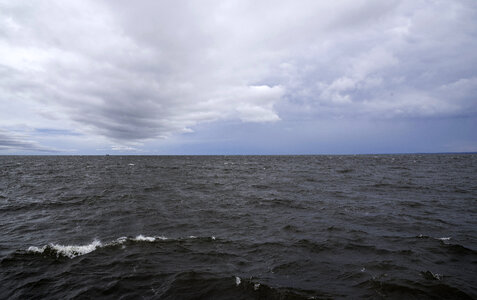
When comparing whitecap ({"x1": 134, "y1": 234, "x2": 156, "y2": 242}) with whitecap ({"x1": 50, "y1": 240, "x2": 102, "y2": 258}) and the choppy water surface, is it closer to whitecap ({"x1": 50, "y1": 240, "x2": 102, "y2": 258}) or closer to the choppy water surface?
the choppy water surface

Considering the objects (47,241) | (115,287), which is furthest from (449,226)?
(47,241)

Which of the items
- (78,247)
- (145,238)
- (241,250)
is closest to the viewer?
(241,250)

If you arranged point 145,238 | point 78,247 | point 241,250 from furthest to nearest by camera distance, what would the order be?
point 145,238, point 78,247, point 241,250

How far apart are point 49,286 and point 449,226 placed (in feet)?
59.3

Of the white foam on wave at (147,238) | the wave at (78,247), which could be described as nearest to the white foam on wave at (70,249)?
the wave at (78,247)

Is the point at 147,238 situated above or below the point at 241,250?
above

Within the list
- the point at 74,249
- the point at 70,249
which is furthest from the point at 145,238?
the point at 70,249

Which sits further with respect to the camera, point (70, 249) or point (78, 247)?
point (78, 247)

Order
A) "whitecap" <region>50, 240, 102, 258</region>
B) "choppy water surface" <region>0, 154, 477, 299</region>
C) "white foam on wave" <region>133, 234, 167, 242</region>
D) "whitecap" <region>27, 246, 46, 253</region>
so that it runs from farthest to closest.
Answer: "white foam on wave" <region>133, 234, 167, 242</region>
"whitecap" <region>27, 246, 46, 253</region>
"whitecap" <region>50, 240, 102, 258</region>
"choppy water surface" <region>0, 154, 477, 299</region>

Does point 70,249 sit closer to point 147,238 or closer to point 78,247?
point 78,247

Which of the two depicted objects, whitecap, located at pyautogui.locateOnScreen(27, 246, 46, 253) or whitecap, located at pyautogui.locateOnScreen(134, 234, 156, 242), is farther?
whitecap, located at pyautogui.locateOnScreen(134, 234, 156, 242)

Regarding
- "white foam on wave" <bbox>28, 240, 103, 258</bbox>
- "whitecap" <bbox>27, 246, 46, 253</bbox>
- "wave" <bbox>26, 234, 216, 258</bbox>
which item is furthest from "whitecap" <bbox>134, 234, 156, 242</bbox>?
"whitecap" <bbox>27, 246, 46, 253</bbox>

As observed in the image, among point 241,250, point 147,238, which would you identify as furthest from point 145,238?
point 241,250

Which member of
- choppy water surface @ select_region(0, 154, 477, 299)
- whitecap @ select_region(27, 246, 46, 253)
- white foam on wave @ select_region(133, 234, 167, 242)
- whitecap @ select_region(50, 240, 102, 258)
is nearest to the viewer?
choppy water surface @ select_region(0, 154, 477, 299)
